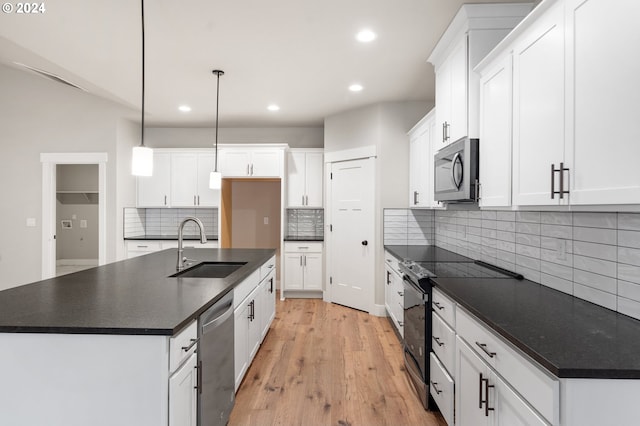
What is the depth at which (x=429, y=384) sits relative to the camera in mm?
2275

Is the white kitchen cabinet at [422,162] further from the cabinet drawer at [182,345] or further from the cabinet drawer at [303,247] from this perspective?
the cabinet drawer at [182,345]

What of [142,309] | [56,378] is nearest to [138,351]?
[142,309]

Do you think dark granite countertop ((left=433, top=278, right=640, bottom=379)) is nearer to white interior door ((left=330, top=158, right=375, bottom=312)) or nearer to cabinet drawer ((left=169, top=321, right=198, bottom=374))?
cabinet drawer ((left=169, top=321, right=198, bottom=374))

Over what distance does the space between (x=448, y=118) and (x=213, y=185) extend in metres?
2.42

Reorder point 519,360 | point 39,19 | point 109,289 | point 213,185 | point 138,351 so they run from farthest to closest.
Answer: point 213,185, point 39,19, point 109,289, point 138,351, point 519,360

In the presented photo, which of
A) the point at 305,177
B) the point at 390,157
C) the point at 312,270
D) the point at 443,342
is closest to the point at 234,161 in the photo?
the point at 305,177

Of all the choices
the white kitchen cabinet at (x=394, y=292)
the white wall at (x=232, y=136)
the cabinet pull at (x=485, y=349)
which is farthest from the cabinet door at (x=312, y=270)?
the cabinet pull at (x=485, y=349)

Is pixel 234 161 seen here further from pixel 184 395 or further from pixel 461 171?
pixel 184 395

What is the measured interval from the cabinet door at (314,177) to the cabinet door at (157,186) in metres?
2.23

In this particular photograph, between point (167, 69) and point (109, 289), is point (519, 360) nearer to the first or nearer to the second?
point (109, 289)

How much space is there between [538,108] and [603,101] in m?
0.38

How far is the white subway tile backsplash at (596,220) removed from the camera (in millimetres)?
1513

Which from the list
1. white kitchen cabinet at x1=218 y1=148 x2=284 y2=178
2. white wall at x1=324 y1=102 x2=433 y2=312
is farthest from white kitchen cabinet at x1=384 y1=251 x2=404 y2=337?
white kitchen cabinet at x1=218 y1=148 x2=284 y2=178

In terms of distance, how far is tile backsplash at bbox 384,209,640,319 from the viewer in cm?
143
